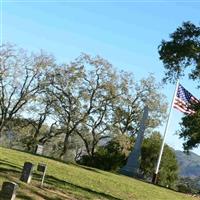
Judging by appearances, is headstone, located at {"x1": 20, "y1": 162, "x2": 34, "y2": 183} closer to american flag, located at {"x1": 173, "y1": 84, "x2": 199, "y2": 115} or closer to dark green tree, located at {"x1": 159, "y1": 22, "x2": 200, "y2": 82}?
dark green tree, located at {"x1": 159, "y1": 22, "x2": 200, "y2": 82}

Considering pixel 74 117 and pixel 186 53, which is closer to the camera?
pixel 186 53

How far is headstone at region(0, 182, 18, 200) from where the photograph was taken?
1148 centimetres

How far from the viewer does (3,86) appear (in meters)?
68.3

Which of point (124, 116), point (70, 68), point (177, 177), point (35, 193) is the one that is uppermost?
point (70, 68)

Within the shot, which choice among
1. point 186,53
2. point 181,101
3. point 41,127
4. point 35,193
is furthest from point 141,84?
point 35,193

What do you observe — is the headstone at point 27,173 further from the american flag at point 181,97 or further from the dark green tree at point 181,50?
the american flag at point 181,97

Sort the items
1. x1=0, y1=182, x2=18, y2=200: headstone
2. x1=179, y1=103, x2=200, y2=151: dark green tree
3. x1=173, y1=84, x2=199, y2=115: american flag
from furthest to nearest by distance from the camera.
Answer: x1=173, y1=84, x2=199, y2=115: american flag
x1=179, y1=103, x2=200, y2=151: dark green tree
x1=0, y1=182, x2=18, y2=200: headstone

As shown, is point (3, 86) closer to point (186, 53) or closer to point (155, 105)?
point (155, 105)

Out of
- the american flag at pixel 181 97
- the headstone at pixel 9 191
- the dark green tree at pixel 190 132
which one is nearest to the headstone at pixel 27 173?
the headstone at pixel 9 191

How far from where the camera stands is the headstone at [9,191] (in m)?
11.5

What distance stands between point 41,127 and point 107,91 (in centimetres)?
1544

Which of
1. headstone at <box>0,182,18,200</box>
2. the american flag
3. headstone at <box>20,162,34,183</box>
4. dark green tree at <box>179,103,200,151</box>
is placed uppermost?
the american flag

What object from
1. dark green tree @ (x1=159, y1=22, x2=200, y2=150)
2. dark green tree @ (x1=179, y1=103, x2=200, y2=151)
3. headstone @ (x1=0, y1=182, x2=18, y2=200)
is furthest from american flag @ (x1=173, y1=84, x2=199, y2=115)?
headstone @ (x1=0, y1=182, x2=18, y2=200)

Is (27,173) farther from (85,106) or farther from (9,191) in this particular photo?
(85,106)
